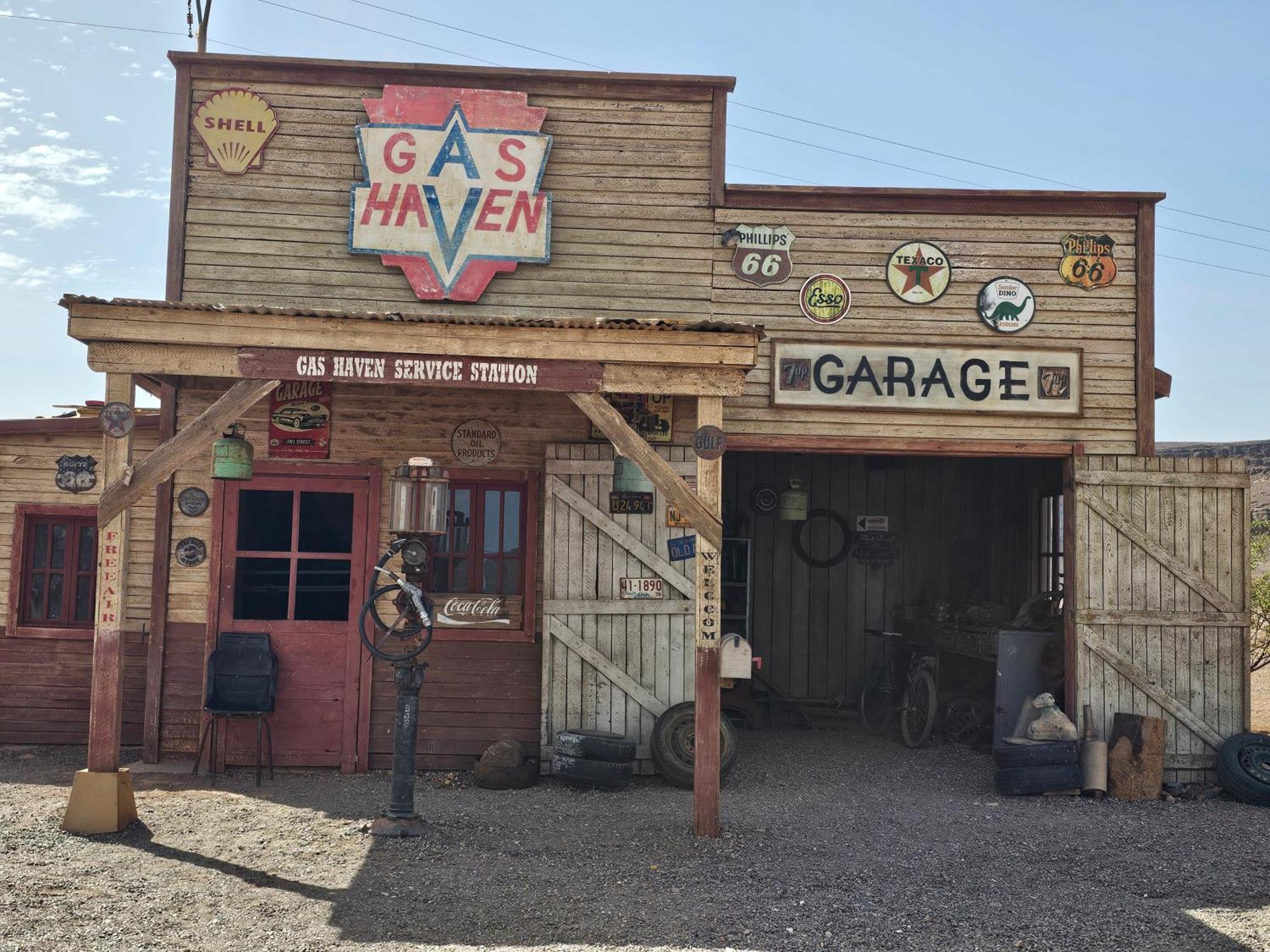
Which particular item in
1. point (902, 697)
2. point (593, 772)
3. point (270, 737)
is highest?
point (902, 697)

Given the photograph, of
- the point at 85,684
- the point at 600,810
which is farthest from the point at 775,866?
the point at 85,684

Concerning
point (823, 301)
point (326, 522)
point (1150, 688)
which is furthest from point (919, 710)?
point (326, 522)

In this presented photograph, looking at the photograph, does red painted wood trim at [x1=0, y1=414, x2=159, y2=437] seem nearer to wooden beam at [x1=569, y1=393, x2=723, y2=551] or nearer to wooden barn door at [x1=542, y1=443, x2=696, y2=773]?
wooden barn door at [x1=542, y1=443, x2=696, y2=773]

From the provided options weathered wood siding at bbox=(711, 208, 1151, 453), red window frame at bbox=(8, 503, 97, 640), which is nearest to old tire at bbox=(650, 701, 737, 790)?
weathered wood siding at bbox=(711, 208, 1151, 453)

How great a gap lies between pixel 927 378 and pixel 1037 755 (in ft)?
10.5

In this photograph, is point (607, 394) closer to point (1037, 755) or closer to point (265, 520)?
point (265, 520)

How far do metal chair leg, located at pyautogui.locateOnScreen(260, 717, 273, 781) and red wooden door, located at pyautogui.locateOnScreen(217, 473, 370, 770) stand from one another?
50 mm

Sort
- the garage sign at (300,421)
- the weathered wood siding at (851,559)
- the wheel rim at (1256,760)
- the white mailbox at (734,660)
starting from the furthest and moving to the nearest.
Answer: the weathered wood siding at (851,559) → the garage sign at (300,421) → the wheel rim at (1256,760) → the white mailbox at (734,660)

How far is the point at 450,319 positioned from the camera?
24.6ft

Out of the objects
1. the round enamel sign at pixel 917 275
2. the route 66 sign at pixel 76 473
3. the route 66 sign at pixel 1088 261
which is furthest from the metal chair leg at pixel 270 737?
the route 66 sign at pixel 1088 261

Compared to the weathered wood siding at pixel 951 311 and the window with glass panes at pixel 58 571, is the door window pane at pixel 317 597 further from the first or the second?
the weathered wood siding at pixel 951 311

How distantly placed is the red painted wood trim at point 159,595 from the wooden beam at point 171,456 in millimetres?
2143

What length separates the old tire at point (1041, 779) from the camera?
29.5ft

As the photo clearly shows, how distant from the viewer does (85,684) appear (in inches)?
393
